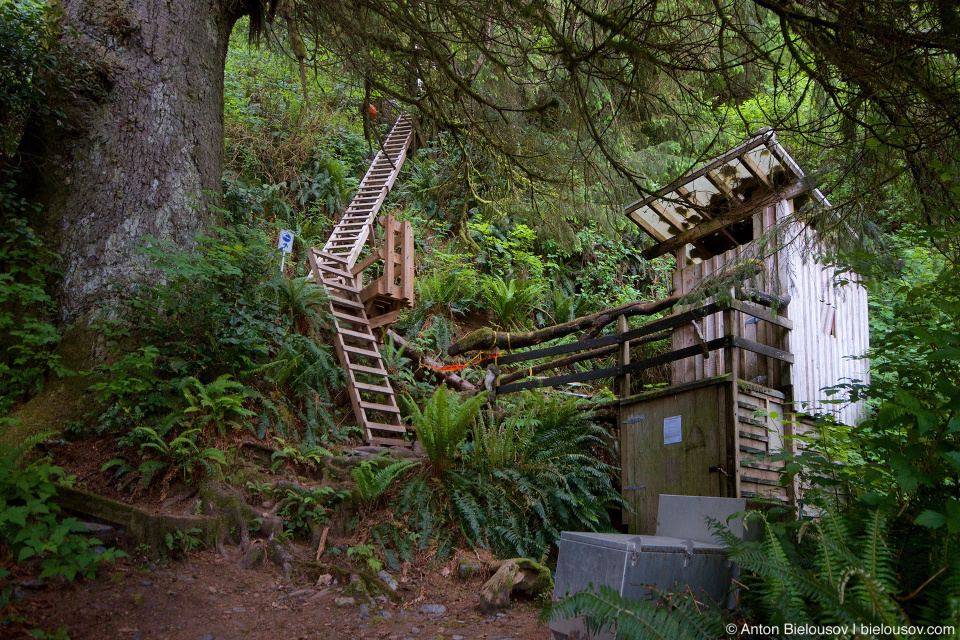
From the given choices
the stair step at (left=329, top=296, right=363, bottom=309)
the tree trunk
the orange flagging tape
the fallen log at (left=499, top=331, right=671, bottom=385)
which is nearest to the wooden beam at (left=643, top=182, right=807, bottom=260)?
the fallen log at (left=499, top=331, right=671, bottom=385)

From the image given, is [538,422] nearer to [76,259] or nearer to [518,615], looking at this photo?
[518,615]

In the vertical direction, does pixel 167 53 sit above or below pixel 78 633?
above

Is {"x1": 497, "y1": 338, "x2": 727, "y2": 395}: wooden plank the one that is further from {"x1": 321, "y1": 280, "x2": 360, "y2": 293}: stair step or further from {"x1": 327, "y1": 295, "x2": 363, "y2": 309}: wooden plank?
{"x1": 321, "y1": 280, "x2": 360, "y2": 293}: stair step

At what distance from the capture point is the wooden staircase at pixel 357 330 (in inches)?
328

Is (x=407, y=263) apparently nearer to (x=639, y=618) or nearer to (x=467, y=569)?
(x=467, y=569)

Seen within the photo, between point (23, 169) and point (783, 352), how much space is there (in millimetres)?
7758

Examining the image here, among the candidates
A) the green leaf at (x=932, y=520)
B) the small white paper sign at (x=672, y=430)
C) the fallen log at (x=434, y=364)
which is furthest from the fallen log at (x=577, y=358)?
the green leaf at (x=932, y=520)

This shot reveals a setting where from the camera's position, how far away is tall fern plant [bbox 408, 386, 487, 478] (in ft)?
21.1

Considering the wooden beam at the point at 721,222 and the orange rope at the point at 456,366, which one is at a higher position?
the wooden beam at the point at 721,222

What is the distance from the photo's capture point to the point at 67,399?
525 centimetres

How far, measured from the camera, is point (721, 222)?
745 cm

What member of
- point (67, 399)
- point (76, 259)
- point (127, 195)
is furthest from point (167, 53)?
point (67, 399)

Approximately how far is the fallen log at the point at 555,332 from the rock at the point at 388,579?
4121mm

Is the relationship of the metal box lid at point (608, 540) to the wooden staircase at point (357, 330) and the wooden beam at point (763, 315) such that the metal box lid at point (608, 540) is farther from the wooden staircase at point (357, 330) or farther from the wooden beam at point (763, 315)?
the wooden staircase at point (357, 330)
